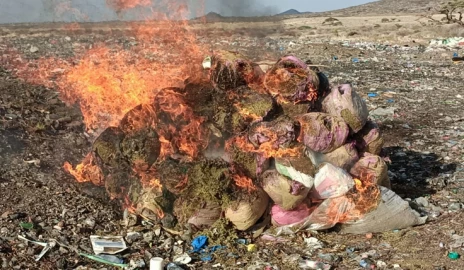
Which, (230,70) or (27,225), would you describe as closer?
(27,225)

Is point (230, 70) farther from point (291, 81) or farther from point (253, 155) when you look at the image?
point (253, 155)

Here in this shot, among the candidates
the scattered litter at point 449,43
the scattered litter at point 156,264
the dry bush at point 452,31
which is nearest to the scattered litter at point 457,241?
the scattered litter at point 156,264

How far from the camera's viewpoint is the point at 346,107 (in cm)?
512

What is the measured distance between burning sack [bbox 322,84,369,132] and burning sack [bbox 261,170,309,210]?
3.14 feet

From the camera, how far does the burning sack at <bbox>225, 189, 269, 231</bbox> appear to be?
15.2ft

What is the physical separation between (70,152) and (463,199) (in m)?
4.71

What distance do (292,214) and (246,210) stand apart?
1.45 ft

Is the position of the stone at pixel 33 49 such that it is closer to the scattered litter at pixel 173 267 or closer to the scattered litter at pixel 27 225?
the scattered litter at pixel 27 225

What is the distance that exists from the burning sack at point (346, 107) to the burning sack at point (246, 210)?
1.15 m

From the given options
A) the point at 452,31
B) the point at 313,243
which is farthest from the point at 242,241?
the point at 452,31

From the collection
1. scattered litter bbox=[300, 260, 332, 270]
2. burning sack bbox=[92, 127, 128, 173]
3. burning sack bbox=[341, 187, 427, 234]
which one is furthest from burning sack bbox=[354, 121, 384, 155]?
burning sack bbox=[92, 127, 128, 173]

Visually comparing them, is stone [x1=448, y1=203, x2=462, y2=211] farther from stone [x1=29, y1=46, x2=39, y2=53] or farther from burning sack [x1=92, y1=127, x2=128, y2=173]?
stone [x1=29, y1=46, x2=39, y2=53]

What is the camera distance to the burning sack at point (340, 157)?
16.0 feet

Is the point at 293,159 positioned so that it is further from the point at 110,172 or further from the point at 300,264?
the point at 110,172
